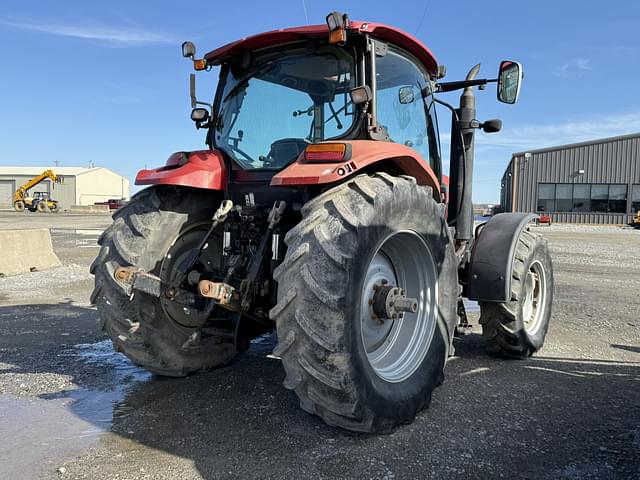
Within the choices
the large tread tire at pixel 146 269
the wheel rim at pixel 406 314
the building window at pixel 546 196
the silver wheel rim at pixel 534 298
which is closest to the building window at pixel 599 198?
the building window at pixel 546 196

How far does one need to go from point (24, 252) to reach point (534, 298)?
948cm

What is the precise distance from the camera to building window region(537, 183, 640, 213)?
3127 cm

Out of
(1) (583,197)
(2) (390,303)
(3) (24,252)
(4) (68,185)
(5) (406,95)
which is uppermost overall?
(4) (68,185)

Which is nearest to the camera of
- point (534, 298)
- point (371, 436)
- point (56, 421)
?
point (371, 436)

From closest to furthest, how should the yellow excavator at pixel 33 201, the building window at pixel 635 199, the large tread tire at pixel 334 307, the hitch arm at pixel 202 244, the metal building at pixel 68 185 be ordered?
the large tread tire at pixel 334 307, the hitch arm at pixel 202 244, the building window at pixel 635 199, the yellow excavator at pixel 33 201, the metal building at pixel 68 185

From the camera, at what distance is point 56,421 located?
347cm

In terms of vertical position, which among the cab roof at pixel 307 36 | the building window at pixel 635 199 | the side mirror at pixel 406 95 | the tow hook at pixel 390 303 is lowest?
the tow hook at pixel 390 303

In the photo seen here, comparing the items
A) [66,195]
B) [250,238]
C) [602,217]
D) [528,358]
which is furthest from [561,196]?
[66,195]

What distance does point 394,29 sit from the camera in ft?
12.2

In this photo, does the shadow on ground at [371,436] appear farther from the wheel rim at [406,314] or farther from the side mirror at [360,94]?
the side mirror at [360,94]

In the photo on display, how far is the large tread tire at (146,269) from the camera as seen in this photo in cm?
366

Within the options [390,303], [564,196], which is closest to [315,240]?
[390,303]

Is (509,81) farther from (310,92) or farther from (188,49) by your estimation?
(188,49)

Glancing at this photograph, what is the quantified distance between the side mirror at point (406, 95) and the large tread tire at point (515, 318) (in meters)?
1.69
